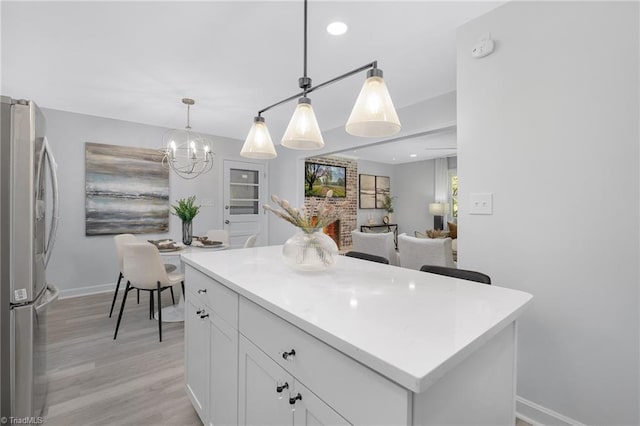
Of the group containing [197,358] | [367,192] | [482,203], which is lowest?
[197,358]

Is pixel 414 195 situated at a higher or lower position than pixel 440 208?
higher

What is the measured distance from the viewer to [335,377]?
0.73 m

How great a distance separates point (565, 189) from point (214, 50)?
2.56 metres

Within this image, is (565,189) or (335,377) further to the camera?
(565,189)

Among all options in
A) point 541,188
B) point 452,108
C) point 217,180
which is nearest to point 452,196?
point 452,108

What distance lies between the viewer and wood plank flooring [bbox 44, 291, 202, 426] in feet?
5.53

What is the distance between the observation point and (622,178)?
4.50 ft

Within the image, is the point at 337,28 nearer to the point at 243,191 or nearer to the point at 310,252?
the point at 310,252

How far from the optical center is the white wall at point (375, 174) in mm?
7807

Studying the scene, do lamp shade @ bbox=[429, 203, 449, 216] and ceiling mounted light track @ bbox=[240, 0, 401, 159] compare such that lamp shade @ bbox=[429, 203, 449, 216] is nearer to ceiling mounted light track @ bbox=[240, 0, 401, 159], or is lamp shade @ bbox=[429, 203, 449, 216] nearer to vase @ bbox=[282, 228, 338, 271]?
ceiling mounted light track @ bbox=[240, 0, 401, 159]

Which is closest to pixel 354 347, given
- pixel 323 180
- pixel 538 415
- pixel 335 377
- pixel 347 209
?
pixel 335 377

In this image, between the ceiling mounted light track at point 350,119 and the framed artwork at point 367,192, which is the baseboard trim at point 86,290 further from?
the framed artwork at point 367,192

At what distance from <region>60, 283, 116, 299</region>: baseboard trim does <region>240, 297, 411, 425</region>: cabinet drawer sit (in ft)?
13.3

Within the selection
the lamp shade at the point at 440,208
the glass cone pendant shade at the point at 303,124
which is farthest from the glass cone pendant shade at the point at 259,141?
the lamp shade at the point at 440,208
